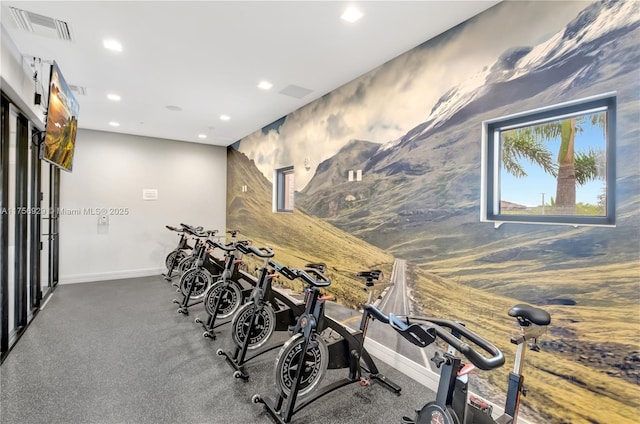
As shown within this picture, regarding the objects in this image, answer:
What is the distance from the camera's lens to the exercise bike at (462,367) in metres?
1.29

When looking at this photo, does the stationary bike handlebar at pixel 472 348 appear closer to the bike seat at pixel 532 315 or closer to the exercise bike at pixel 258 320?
the bike seat at pixel 532 315

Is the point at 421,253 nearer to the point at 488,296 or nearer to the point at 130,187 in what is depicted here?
the point at 488,296

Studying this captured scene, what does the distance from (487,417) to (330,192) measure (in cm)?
299

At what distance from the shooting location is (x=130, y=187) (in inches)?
255

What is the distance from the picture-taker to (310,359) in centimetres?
232

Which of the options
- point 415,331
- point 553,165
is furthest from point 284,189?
point 415,331

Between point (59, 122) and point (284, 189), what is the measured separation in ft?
10.9

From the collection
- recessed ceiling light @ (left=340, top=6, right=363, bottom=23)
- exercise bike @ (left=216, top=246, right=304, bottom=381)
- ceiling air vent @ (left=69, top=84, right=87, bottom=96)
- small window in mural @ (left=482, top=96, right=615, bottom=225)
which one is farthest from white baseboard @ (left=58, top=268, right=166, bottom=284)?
small window in mural @ (left=482, top=96, right=615, bottom=225)

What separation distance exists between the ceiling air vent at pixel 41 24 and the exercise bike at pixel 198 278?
9.01 ft

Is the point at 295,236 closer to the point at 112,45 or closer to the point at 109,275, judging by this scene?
the point at 112,45

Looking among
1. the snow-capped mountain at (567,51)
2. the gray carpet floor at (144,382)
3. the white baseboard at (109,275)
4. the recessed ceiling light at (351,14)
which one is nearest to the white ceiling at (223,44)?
the recessed ceiling light at (351,14)

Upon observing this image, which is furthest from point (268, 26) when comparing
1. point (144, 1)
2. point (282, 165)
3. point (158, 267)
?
point (158, 267)

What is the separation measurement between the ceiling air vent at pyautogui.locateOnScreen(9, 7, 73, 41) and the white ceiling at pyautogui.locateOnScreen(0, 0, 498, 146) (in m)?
0.05

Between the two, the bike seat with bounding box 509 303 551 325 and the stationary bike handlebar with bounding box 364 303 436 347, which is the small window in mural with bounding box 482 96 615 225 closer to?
the bike seat with bounding box 509 303 551 325
